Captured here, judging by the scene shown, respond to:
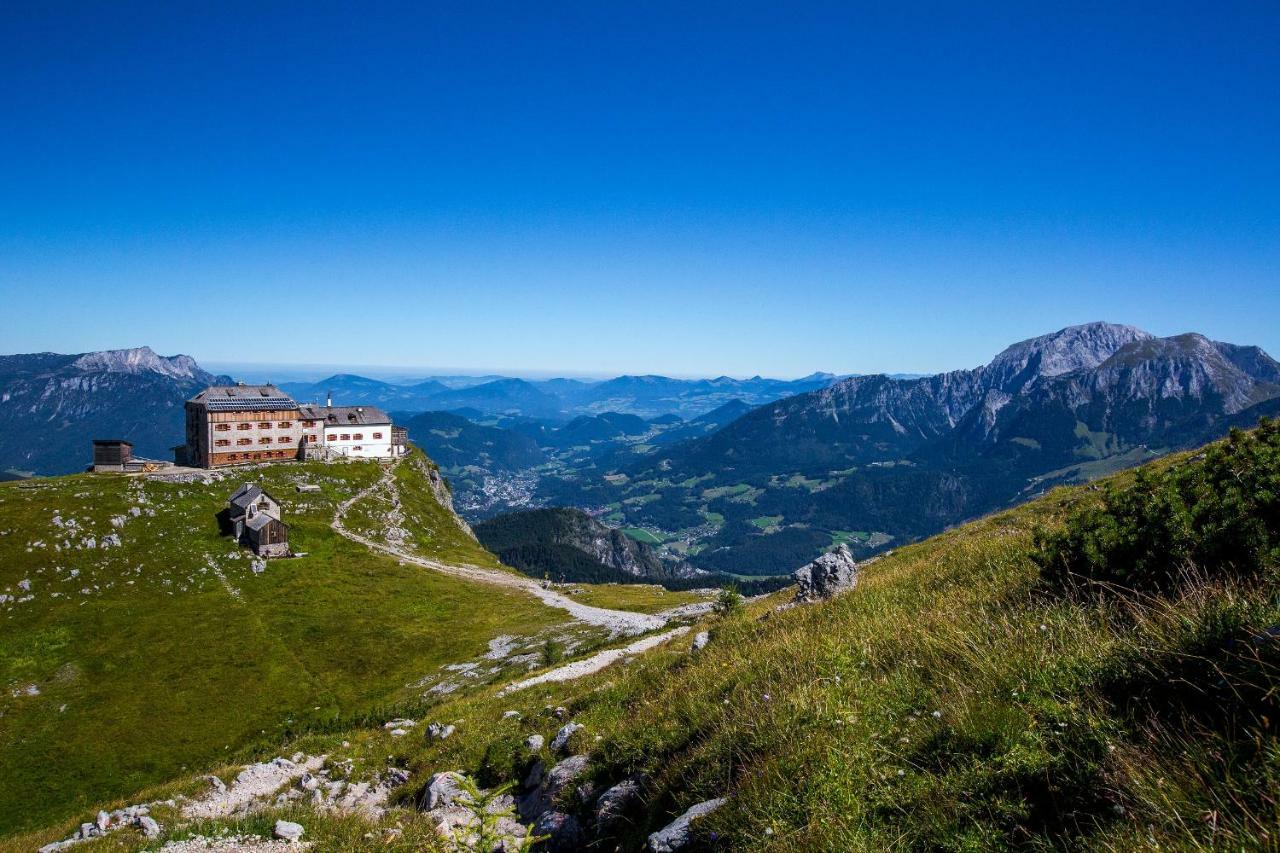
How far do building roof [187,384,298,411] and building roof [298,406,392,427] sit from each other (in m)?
3.98

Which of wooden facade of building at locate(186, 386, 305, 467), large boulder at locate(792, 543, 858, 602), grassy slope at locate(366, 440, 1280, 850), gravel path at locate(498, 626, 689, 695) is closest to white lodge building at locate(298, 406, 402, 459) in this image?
wooden facade of building at locate(186, 386, 305, 467)

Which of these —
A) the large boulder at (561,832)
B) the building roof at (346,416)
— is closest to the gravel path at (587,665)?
the large boulder at (561,832)

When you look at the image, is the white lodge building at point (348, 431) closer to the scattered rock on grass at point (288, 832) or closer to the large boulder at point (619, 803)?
the scattered rock on grass at point (288, 832)

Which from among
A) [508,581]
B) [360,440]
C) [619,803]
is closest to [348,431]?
[360,440]

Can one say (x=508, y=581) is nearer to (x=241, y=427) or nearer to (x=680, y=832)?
(x=241, y=427)

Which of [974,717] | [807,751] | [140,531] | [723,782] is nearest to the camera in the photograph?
[974,717]

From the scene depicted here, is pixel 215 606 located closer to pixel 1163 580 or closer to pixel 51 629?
pixel 51 629

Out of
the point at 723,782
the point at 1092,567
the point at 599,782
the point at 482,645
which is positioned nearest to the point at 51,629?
the point at 482,645

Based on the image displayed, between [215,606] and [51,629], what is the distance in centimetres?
1430

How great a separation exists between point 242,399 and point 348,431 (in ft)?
66.9

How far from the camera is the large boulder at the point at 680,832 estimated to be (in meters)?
7.49

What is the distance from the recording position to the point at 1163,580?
409 inches

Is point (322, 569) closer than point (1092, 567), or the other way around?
point (1092, 567)

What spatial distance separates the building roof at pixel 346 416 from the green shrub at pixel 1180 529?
124893 mm
